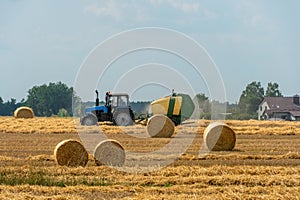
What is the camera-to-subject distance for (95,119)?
35000mm

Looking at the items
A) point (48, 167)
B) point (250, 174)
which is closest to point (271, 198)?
point (250, 174)

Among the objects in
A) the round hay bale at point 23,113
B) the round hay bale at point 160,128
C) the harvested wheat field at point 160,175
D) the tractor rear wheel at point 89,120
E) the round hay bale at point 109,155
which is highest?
the round hay bale at point 23,113

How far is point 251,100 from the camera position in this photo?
104750 millimetres

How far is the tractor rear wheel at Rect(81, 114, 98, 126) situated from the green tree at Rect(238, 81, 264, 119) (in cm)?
6081

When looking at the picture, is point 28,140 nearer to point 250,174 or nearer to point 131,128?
point 131,128

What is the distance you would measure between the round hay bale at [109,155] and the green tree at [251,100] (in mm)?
77656

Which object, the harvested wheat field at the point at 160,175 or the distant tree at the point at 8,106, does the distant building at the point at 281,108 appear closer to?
the distant tree at the point at 8,106

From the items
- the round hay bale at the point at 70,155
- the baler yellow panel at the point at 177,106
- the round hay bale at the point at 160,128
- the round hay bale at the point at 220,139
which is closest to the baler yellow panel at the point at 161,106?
the baler yellow panel at the point at 177,106

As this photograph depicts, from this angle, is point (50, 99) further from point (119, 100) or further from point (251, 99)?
point (119, 100)

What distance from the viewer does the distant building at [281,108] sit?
82.0m

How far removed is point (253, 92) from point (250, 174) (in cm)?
10004

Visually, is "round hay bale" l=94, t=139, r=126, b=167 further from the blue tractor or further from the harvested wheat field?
the blue tractor

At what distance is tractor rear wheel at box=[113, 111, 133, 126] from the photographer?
34.1 meters

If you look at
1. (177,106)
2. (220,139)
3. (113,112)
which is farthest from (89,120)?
(220,139)
